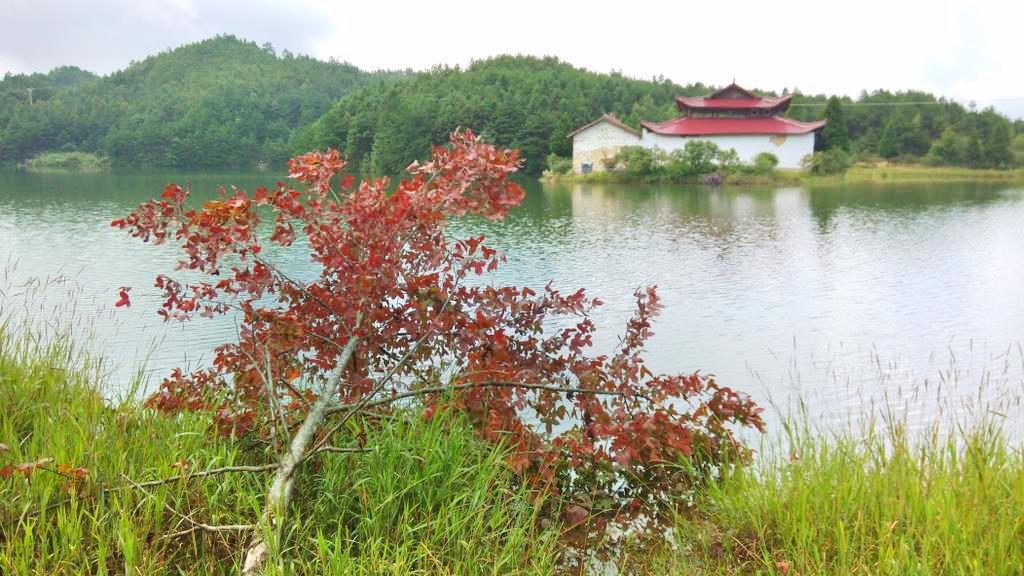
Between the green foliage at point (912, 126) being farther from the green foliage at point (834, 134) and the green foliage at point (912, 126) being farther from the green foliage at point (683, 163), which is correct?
the green foliage at point (683, 163)

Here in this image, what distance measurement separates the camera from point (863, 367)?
706 centimetres

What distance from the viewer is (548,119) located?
52.9 meters

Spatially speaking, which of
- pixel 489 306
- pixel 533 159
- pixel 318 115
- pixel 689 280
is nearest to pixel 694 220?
pixel 689 280

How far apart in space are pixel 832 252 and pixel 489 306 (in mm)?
12488

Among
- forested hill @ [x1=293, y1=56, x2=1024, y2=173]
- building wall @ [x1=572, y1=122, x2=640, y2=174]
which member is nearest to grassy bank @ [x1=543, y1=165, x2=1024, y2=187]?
building wall @ [x1=572, y1=122, x2=640, y2=174]

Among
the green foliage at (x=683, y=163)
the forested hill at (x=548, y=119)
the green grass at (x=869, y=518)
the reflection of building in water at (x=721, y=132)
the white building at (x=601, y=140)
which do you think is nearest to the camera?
the green grass at (x=869, y=518)

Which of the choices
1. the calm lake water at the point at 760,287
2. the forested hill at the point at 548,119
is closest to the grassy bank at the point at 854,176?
the forested hill at the point at 548,119

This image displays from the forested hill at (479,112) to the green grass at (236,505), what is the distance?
145 ft

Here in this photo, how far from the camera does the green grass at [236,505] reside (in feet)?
8.17

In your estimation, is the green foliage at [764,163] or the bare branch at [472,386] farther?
the green foliage at [764,163]

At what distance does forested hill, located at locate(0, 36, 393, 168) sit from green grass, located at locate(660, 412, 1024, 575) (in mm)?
65515

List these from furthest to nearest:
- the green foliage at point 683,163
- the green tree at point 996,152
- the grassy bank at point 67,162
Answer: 1. the grassy bank at point 67,162
2. the green tree at point 996,152
3. the green foliage at point 683,163

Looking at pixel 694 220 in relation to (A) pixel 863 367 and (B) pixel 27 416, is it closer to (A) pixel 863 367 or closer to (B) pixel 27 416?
(A) pixel 863 367

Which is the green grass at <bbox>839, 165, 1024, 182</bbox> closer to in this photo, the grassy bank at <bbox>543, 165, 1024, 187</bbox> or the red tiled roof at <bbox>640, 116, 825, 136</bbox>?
the grassy bank at <bbox>543, 165, 1024, 187</bbox>
